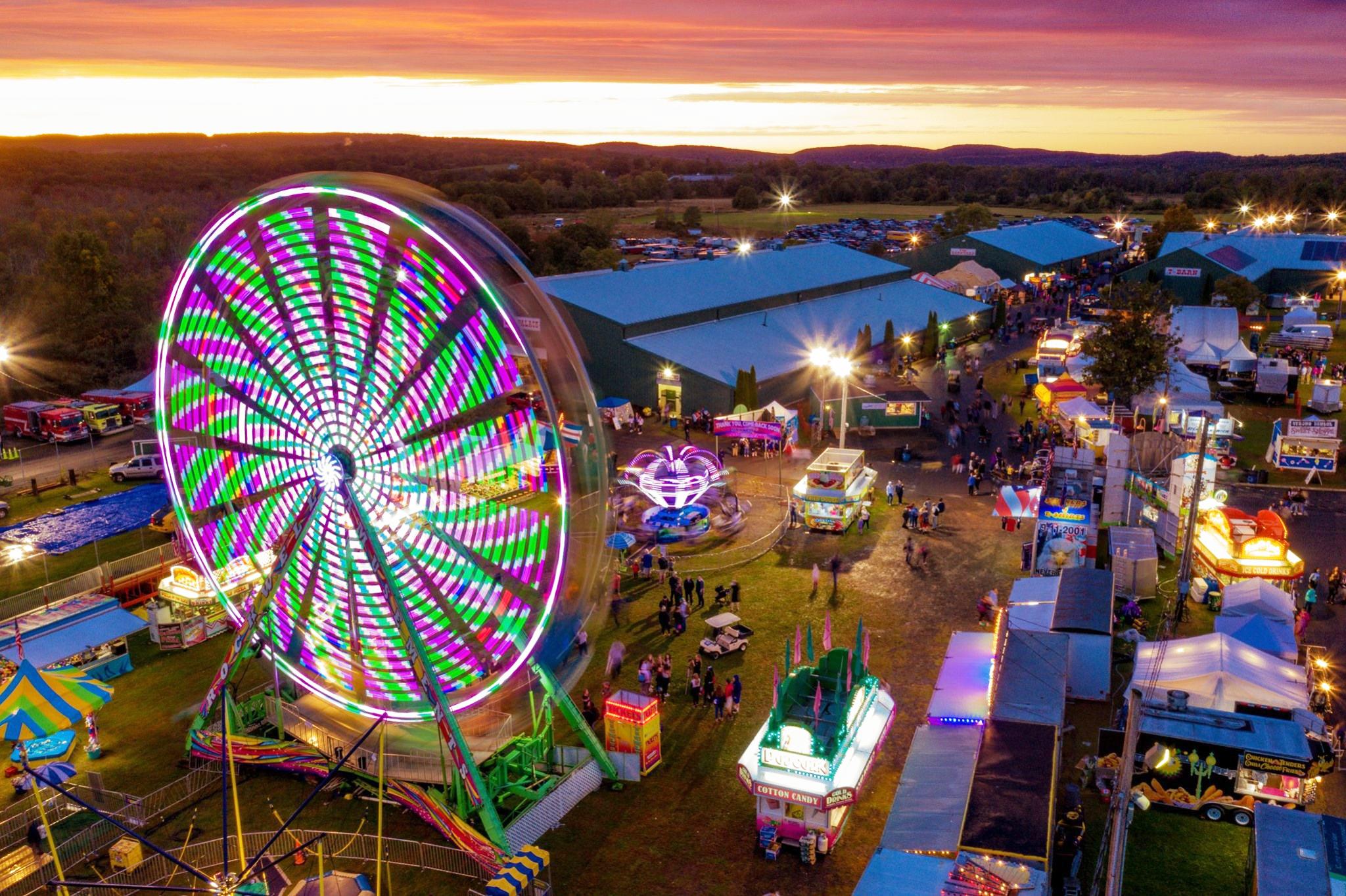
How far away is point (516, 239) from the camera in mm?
81625

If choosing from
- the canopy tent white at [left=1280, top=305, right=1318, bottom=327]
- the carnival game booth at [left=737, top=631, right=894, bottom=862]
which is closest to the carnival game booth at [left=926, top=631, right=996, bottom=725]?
the carnival game booth at [left=737, top=631, right=894, bottom=862]

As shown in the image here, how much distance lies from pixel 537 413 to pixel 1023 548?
58.3 ft

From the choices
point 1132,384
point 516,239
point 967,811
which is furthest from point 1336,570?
point 516,239

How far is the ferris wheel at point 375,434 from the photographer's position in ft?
40.8

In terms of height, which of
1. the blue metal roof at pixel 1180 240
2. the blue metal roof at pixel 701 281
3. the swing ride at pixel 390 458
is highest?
the swing ride at pixel 390 458

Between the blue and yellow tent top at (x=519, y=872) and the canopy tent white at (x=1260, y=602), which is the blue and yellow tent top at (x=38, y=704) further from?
the canopy tent white at (x=1260, y=602)

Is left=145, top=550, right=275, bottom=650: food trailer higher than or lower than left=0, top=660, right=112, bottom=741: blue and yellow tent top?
lower

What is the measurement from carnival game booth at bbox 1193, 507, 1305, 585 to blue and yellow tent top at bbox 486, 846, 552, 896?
16.8 m

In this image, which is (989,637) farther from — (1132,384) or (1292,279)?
(1292,279)

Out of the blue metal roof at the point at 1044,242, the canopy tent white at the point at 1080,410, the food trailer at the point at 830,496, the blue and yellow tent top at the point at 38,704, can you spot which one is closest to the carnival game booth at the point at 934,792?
the food trailer at the point at 830,496

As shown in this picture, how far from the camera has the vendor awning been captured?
20.8 metres

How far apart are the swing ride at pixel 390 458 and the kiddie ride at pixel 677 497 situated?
13.0 m

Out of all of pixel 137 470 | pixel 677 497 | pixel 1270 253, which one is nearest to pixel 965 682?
pixel 677 497

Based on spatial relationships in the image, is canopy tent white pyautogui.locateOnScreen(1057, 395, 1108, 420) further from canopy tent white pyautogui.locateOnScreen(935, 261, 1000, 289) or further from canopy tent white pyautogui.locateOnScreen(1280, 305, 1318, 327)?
canopy tent white pyautogui.locateOnScreen(935, 261, 1000, 289)
